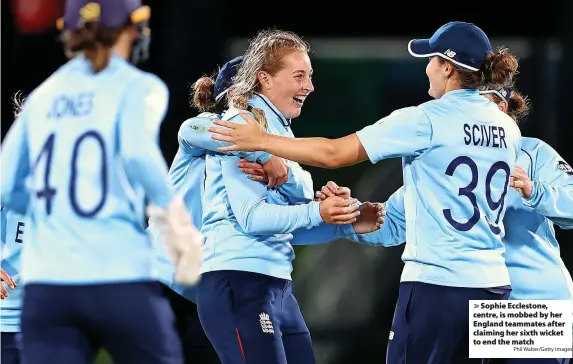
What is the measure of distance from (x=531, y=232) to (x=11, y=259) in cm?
193

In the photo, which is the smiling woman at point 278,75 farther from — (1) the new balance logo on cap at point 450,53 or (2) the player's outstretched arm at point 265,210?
(1) the new balance logo on cap at point 450,53

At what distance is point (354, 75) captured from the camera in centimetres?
618

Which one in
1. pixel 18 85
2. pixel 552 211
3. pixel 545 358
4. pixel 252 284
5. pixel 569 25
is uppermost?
pixel 569 25

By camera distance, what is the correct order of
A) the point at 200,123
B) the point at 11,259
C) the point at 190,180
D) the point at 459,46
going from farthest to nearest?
the point at 11,259
the point at 190,180
the point at 200,123
the point at 459,46

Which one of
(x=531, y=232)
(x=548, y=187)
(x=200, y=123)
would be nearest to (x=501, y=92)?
(x=548, y=187)

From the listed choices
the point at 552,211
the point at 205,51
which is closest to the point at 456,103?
the point at 552,211

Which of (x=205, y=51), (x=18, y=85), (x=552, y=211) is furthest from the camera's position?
(x=205, y=51)

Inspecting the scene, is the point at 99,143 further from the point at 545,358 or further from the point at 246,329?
the point at 545,358

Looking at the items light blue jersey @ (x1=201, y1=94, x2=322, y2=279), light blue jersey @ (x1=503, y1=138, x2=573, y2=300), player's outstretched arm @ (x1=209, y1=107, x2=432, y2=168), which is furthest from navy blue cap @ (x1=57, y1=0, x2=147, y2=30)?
light blue jersey @ (x1=503, y1=138, x2=573, y2=300)

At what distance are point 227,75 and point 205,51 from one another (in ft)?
6.95

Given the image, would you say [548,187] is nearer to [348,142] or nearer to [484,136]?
[484,136]

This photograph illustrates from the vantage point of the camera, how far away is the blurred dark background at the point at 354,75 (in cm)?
575

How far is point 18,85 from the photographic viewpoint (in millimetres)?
5406

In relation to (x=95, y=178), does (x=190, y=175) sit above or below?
above
